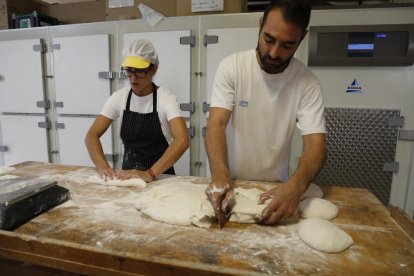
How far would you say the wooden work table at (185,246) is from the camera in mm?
704

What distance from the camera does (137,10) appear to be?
7.84 ft

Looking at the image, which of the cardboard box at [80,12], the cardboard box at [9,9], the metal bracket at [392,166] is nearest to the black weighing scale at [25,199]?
the metal bracket at [392,166]

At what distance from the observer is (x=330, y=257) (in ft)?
2.48

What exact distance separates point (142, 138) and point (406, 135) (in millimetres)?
1846

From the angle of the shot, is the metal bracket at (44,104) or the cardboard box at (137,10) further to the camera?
the metal bracket at (44,104)

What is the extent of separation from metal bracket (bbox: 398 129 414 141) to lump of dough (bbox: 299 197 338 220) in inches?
52.7

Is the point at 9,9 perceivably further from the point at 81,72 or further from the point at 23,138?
the point at 23,138

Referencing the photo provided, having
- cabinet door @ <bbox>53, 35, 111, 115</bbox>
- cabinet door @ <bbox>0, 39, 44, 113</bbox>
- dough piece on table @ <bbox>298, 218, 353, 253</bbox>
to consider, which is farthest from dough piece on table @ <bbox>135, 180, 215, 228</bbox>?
cabinet door @ <bbox>0, 39, 44, 113</bbox>

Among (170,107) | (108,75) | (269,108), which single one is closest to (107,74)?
(108,75)

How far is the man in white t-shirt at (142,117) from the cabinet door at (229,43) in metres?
0.62

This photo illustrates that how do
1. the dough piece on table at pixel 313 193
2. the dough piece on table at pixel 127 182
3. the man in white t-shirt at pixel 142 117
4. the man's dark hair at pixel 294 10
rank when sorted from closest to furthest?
1. the man's dark hair at pixel 294 10
2. the dough piece on table at pixel 313 193
3. the dough piece on table at pixel 127 182
4. the man in white t-shirt at pixel 142 117

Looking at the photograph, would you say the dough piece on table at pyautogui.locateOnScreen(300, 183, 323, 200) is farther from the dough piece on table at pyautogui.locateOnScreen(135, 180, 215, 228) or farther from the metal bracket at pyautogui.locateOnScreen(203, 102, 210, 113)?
the metal bracket at pyautogui.locateOnScreen(203, 102, 210, 113)

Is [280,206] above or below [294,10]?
below

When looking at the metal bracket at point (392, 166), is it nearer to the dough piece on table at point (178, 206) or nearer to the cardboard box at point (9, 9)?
the dough piece on table at point (178, 206)
